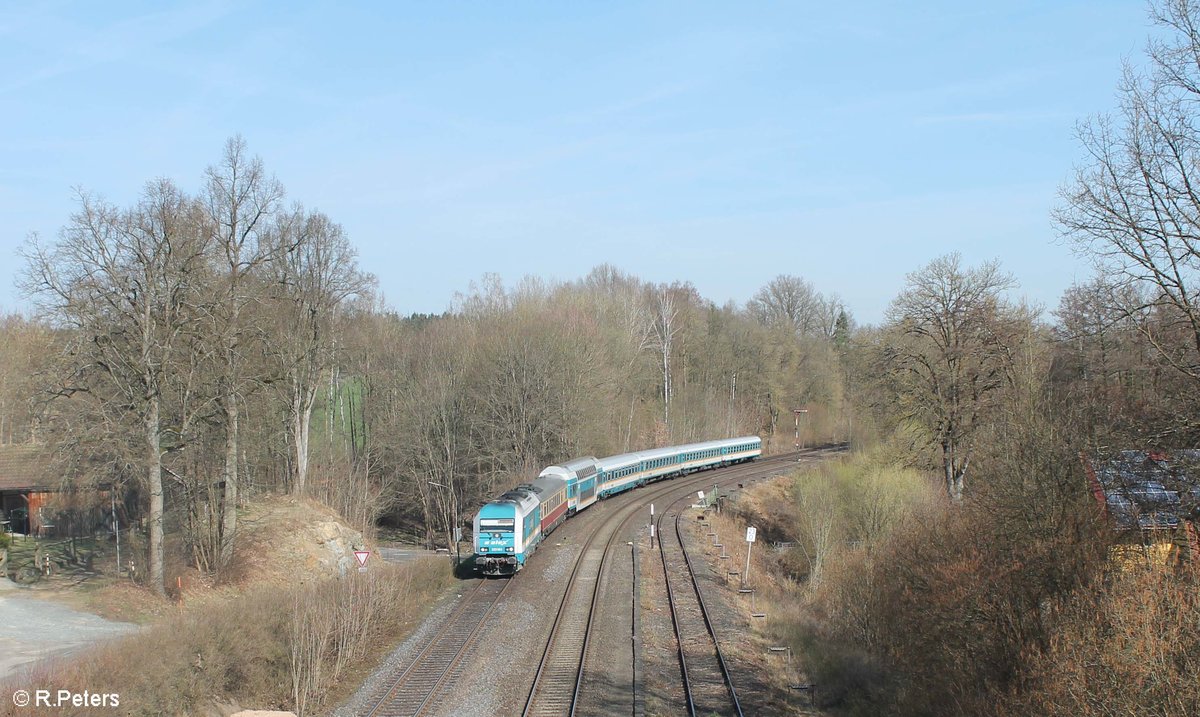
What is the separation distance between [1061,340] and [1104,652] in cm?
1433

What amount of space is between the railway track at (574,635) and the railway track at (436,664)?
6.27 ft

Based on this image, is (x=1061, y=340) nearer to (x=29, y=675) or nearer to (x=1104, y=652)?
(x=1104, y=652)

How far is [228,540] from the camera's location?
1084 inches

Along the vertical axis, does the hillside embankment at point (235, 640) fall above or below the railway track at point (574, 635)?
above

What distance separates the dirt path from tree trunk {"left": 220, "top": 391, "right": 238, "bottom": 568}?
535 centimetres

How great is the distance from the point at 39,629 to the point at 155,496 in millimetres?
5223

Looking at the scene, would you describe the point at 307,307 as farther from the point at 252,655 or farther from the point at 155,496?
the point at 252,655

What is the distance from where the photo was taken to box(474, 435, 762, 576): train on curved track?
86.6 ft

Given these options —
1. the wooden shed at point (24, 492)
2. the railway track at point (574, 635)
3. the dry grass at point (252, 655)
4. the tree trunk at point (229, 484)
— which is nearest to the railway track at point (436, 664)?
the dry grass at point (252, 655)

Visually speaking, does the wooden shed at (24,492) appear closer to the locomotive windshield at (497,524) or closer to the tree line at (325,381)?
the tree line at (325,381)

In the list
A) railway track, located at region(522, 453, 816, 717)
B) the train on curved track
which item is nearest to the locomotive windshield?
the train on curved track

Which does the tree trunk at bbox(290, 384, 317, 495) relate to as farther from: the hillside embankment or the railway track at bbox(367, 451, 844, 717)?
the railway track at bbox(367, 451, 844, 717)

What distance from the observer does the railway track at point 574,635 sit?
1628 centimetres

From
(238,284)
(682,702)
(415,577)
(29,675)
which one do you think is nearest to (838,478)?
(415,577)
